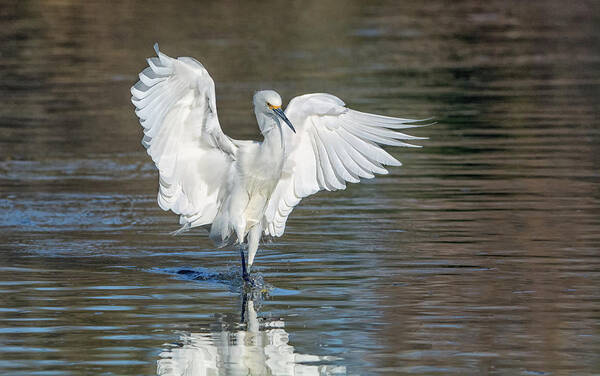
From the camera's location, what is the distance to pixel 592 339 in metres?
8.22

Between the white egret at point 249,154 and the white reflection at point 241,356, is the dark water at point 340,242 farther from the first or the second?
the white egret at point 249,154

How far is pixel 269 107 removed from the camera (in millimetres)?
9914

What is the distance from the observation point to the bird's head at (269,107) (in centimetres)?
983

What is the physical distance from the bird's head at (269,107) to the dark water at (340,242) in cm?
133

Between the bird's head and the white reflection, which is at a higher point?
the bird's head

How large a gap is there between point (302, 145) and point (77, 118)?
30.9 ft

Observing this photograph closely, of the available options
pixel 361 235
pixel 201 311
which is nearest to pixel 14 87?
pixel 361 235

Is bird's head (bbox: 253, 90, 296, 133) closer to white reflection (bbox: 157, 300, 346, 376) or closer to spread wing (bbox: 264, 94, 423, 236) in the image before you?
spread wing (bbox: 264, 94, 423, 236)

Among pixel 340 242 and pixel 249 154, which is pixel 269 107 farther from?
pixel 340 242

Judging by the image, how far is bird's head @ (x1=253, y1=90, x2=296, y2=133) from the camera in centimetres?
983

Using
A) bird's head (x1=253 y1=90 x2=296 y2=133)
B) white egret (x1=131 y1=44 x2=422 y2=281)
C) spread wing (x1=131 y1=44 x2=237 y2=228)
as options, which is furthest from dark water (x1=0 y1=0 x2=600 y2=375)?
bird's head (x1=253 y1=90 x2=296 y2=133)

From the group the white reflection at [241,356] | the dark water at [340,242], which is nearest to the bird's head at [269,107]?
the dark water at [340,242]

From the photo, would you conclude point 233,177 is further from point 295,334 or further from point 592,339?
point 592,339

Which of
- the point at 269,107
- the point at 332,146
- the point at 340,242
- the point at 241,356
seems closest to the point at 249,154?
the point at 269,107
